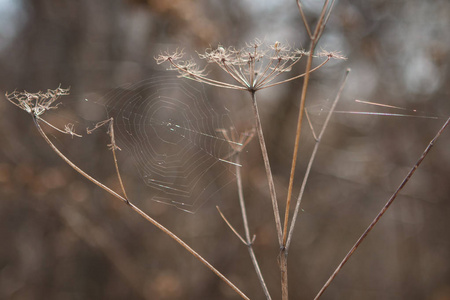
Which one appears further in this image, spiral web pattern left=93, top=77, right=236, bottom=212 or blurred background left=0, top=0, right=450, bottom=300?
blurred background left=0, top=0, right=450, bottom=300

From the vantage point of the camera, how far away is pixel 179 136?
14.1 feet

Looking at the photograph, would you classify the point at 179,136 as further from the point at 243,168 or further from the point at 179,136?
the point at 243,168

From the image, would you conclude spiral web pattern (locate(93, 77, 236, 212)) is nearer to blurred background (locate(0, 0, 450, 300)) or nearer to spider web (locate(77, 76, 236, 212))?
spider web (locate(77, 76, 236, 212))

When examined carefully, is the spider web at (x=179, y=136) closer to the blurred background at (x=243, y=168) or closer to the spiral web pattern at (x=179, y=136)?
the spiral web pattern at (x=179, y=136)

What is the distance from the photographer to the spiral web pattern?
363 centimetres

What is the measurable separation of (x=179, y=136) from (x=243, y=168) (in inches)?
30.5

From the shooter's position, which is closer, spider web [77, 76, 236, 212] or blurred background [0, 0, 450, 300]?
spider web [77, 76, 236, 212]

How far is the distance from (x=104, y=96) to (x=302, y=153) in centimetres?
246

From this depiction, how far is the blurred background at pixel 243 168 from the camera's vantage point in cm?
395

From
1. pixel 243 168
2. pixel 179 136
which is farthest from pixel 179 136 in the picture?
pixel 243 168

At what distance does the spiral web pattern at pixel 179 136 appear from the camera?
363 cm

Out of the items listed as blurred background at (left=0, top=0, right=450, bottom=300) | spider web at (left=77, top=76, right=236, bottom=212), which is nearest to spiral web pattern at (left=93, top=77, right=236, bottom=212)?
spider web at (left=77, top=76, right=236, bottom=212)

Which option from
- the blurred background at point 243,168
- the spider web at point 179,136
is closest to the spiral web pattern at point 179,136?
the spider web at point 179,136

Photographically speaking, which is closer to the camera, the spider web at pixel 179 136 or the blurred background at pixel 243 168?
the spider web at pixel 179 136
